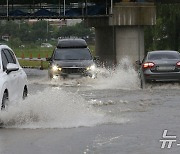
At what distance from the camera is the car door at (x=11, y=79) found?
43.6ft

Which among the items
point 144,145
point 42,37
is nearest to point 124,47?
point 144,145

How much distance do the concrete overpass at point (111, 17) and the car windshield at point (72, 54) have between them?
15.0m

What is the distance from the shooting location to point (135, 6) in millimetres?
45250

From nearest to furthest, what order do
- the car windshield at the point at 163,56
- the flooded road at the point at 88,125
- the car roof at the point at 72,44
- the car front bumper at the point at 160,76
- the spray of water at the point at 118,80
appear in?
the flooded road at the point at 88,125, the car front bumper at the point at 160,76, the car windshield at the point at 163,56, the spray of water at the point at 118,80, the car roof at the point at 72,44

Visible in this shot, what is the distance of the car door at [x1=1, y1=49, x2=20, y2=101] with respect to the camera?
13.3m

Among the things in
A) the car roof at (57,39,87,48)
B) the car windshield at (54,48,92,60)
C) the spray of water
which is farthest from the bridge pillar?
the car windshield at (54,48,92,60)

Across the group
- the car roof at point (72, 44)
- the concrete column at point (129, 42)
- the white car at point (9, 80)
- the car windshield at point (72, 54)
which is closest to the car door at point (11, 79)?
the white car at point (9, 80)

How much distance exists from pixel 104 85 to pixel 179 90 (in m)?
4.61

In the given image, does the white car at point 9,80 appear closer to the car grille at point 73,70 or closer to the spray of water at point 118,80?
the spray of water at point 118,80

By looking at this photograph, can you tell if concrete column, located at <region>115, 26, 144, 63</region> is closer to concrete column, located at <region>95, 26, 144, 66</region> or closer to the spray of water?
concrete column, located at <region>95, 26, 144, 66</region>

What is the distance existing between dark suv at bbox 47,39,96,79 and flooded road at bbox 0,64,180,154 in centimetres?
774

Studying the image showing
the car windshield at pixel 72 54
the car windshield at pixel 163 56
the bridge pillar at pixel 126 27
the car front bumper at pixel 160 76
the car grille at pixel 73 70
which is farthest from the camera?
the bridge pillar at pixel 126 27

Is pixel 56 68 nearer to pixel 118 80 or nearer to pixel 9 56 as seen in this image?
pixel 118 80

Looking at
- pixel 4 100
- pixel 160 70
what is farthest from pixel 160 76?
pixel 4 100
